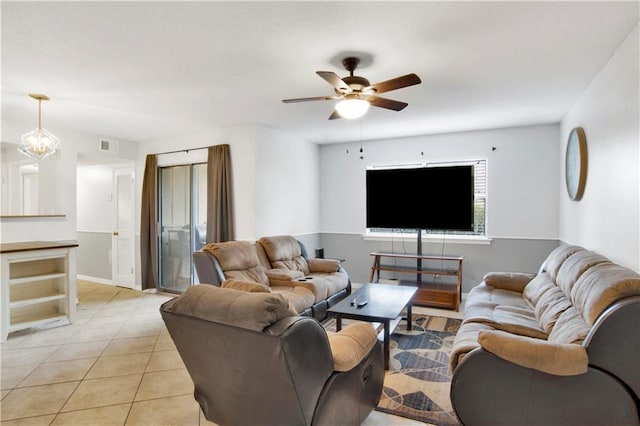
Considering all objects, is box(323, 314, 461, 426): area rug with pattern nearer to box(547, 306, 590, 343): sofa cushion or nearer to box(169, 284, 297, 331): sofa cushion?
box(547, 306, 590, 343): sofa cushion

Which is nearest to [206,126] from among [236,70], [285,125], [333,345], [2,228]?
[285,125]

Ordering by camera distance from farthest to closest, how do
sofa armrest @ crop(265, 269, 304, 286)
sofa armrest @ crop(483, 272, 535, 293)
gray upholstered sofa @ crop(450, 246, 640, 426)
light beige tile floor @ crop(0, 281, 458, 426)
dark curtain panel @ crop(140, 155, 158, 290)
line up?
dark curtain panel @ crop(140, 155, 158, 290) < sofa armrest @ crop(265, 269, 304, 286) < sofa armrest @ crop(483, 272, 535, 293) < light beige tile floor @ crop(0, 281, 458, 426) < gray upholstered sofa @ crop(450, 246, 640, 426)

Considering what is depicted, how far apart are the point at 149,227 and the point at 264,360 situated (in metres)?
4.77

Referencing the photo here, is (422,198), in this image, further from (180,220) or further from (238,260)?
(180,220)

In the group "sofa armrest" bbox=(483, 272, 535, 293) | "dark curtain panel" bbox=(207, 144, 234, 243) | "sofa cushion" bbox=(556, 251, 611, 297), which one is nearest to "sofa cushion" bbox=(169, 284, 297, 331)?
"sofa cushion" bbox=(556, 251, 611, 297)

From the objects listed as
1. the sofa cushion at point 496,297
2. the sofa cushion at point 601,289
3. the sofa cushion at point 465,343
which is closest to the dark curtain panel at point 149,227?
the sofa cushion at point 496,297

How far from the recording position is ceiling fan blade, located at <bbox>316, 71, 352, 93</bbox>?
2311mm

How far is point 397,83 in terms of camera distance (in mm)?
Answer: 2523

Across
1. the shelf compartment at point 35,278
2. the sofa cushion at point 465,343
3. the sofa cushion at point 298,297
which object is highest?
the shelf compartment at point 35,278

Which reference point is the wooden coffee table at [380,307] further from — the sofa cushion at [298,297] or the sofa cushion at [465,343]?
the sofa cushion at [465,343]

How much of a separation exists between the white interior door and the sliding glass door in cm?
65

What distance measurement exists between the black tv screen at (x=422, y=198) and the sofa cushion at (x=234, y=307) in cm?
381

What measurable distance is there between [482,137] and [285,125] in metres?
2.89

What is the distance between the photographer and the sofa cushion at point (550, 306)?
2408mm
